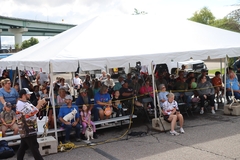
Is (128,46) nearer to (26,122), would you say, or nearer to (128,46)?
(128,46)

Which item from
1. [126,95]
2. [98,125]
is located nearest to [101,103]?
[98,125]

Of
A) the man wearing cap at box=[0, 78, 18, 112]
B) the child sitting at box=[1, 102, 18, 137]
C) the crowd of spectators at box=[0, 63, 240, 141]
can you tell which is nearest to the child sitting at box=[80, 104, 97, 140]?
the crowd of spectators at box=[0, 63, 240, 141]

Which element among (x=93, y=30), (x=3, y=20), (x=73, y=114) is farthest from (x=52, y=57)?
(x=3, y=20)

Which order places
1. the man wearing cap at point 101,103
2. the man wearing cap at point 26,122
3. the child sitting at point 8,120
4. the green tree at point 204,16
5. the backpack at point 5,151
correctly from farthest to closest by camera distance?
the green tree at point 204,16, the man wearing cap at point 101,103, the child sitting at point 8,120, the backpack at point 5,151, the man wearing cap at point 26,122

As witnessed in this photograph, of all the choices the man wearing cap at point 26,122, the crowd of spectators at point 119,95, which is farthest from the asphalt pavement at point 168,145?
the man wearing cap at point 26,122

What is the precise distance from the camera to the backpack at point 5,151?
6516 millimetres

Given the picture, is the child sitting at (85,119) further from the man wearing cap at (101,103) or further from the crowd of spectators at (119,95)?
the man wearing cap at (101,103)

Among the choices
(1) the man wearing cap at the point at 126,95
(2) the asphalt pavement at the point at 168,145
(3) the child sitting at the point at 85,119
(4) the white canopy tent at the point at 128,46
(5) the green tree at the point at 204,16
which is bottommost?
(2) the asphalt pavement at the point at 168,145

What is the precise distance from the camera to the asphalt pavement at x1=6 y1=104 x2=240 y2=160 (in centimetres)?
622

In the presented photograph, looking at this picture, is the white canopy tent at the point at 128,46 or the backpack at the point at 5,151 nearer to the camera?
the backpack at the point at 5,151

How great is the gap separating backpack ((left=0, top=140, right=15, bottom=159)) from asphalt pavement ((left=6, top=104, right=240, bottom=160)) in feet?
1.28

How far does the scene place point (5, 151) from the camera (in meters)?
6.55

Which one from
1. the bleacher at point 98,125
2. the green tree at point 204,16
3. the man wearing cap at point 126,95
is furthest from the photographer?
the green tree at point 204,16

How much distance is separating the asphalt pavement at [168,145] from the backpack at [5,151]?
391 millimetres
